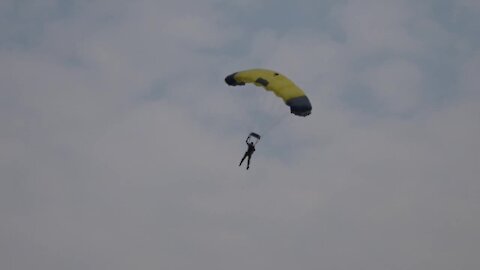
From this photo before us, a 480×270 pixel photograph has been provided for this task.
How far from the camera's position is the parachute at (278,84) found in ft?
186

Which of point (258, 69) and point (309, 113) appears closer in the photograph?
point (309, 113)

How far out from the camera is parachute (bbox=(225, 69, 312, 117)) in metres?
56.7

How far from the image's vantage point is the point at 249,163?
198ft

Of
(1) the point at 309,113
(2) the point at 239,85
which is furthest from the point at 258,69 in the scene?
(1) the point at 309,113

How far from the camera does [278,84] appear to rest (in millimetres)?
59062

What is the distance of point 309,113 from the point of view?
188 ft

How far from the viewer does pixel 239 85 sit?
208ft

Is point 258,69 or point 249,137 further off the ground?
point 258,69

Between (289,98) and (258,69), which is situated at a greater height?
(258,69)

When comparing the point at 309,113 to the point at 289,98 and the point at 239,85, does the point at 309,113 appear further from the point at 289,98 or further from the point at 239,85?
the point at 239,85

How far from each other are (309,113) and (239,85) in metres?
8.09

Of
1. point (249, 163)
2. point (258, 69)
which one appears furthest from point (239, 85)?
point (249, 163)

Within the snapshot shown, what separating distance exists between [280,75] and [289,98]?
361 cm

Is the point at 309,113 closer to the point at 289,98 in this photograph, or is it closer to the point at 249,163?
the point at 289,98
